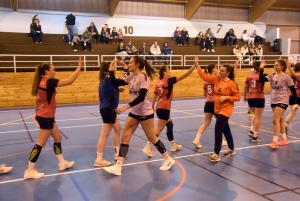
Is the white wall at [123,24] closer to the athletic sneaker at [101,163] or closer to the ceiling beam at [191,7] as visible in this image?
the ceiling beam at [191,7]

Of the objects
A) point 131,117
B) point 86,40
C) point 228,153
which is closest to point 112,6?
point 86,40

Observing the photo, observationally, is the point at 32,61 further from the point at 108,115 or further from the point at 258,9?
the point at 258,9

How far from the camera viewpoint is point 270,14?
28.3 meters

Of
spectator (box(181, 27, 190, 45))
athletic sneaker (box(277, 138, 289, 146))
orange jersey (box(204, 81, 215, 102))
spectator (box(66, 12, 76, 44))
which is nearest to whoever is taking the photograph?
orange jersey (box(204, 81, 215, 102))

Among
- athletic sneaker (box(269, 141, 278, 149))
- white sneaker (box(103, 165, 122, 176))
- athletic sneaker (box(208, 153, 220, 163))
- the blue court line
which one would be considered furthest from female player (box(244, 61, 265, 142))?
the blue court line

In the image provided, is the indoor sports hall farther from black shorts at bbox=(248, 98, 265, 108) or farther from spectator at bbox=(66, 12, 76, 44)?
black shorts at bbox=(248, 98, 265, 108)

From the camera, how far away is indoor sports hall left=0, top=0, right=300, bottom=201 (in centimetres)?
458

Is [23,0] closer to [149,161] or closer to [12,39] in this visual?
[12,39]

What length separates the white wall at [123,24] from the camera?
2025 cm

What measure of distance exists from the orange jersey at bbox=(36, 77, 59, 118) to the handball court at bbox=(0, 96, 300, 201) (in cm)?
105

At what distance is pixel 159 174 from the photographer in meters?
5.07

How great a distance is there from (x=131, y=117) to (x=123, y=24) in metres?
19.3

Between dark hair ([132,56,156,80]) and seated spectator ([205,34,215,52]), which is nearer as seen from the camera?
dark hair ([132,56,156,80])

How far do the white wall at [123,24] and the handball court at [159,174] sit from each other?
47.2 feet
